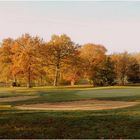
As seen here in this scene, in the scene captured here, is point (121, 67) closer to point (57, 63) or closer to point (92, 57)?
point (92, 57)

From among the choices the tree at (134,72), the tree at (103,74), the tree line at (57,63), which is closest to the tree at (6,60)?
the tree line at (57,63)

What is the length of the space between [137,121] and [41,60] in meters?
63.1

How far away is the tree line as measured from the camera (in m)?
74.5

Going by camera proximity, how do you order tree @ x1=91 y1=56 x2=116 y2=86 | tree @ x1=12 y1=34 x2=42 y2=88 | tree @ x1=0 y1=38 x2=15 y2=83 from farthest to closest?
tree @ x1=91 y1=56 x2=116 y2=86 → tree @ x1=0 y1=38 x2=15 y2=83 → tree @ x1=12 y1=34 x2=42 y2=88

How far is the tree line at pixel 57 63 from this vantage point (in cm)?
7450

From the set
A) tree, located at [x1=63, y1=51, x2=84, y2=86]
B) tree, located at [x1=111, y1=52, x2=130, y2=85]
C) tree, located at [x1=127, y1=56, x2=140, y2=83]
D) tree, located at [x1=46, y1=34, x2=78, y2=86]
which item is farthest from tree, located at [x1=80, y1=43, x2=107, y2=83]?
tree, located at [x1=127, y1=56, x2=140, y2=83]

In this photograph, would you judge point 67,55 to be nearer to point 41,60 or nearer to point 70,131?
point 41,60

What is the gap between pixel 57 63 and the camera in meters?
80.8

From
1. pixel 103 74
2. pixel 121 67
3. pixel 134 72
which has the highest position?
pixel 121 67

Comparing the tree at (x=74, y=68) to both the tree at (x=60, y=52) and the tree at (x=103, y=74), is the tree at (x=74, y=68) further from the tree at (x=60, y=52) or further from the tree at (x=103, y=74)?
the tree at (x=103, y=74)

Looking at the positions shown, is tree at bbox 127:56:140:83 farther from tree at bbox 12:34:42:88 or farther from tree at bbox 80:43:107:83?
tree at bbox 12:34:42:88

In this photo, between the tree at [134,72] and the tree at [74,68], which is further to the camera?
the tree at [134,72]

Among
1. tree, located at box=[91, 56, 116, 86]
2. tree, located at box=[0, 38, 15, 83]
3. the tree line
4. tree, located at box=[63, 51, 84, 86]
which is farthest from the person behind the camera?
tree, located at box=[91, 56, 116, 86]

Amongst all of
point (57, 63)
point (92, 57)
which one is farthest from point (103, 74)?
point (57, 63)
